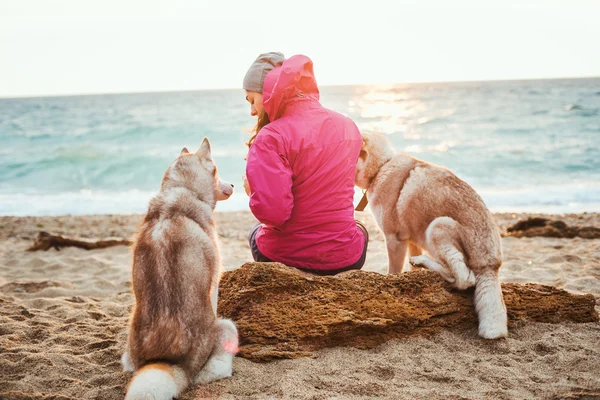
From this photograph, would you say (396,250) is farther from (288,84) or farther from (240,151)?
(240,151)

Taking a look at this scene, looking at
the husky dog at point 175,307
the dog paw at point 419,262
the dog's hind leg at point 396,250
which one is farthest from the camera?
the dog's hind leg at point 396,250

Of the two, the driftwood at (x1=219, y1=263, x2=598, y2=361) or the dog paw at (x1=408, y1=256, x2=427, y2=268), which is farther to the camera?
the dog paw at (x1=408, y1=256, x2=427, y2=268)

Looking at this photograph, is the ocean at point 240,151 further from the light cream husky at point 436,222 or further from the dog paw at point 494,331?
the dog paw at point 494,331

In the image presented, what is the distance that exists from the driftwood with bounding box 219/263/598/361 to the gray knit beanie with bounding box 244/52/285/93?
1490 mm

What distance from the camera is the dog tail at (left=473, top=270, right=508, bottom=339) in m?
3.84

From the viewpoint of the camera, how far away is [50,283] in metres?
6.01

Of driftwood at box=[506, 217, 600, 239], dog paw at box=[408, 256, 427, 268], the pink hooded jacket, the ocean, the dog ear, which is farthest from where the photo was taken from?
the ocean

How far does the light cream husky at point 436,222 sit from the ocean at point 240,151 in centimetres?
888

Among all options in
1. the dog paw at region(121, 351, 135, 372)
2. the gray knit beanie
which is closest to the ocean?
the gray knit beanie

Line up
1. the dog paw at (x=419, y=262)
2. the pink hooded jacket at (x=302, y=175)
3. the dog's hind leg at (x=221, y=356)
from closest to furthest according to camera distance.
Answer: the dog's hind leg at (x=221, y=356), the pink hooded jacket at (x=302, y=175), the dog paw at (x=419, y=262)

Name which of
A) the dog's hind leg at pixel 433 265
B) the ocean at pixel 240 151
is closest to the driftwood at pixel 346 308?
the dog's hind leg at pixel 433 265

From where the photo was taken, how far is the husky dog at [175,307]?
3.08m

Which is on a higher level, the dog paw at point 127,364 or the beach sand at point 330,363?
the dog paw at point 127,364

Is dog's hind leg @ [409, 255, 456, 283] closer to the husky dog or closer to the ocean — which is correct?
the husky dog
